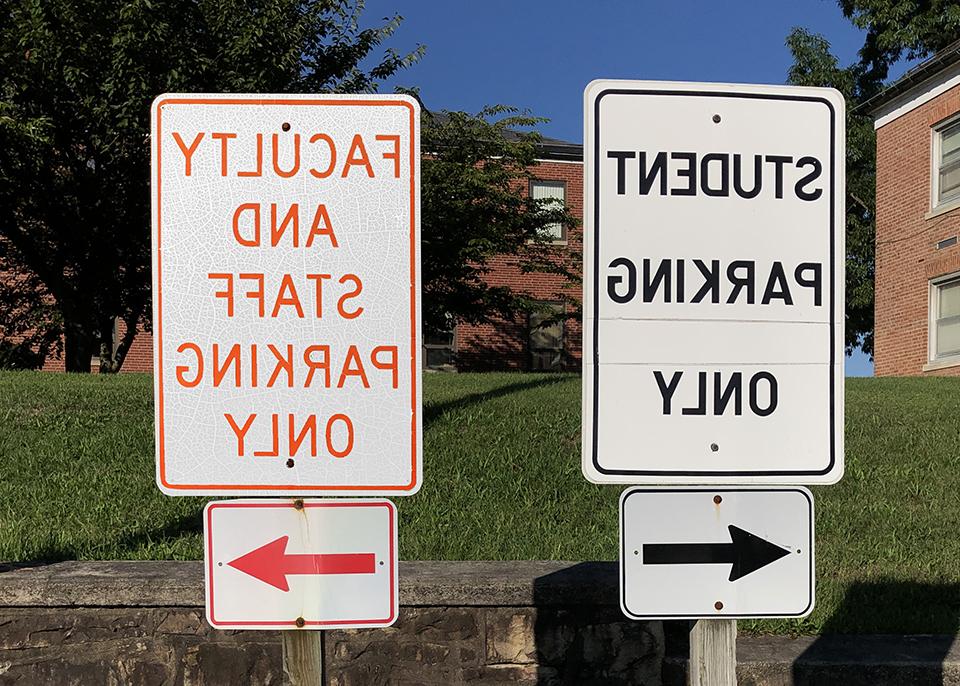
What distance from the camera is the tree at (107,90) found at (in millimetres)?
13383

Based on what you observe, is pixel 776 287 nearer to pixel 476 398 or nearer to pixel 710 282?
pixel 710 282

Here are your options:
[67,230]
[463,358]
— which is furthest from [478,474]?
[463,358]

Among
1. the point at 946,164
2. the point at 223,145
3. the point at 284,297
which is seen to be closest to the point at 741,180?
the point at 284,297

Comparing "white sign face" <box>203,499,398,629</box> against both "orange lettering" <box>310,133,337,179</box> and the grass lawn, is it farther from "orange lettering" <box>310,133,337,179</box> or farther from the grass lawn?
the grass lawn

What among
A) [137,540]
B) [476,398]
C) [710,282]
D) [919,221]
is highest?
[919,221]

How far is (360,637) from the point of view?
3904 mm

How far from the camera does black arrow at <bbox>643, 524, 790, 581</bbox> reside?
2197 millimetres

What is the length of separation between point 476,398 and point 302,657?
7.44 meters

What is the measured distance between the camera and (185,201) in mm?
2182

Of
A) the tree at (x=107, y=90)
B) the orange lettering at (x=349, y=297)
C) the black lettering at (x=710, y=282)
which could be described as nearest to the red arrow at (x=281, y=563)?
the orange lettering at (x=349, y=297)

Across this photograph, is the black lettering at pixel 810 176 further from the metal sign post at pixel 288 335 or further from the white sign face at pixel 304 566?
the white sign face at pixel 304 566

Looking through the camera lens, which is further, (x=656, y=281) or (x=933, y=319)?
(x=933, y=319)

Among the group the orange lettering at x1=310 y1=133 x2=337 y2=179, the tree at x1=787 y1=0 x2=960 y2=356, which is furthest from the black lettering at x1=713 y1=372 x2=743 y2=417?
the tree at x1=787 y1=0 x2=960 y2=356

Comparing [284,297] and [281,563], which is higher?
[284,297]
